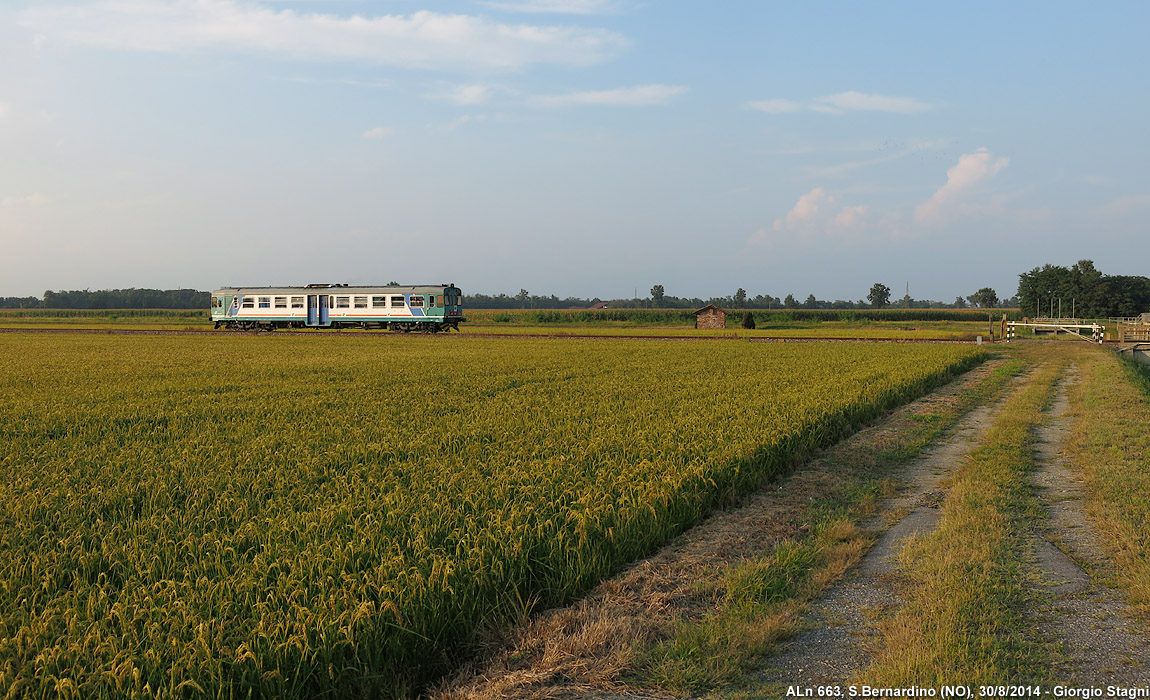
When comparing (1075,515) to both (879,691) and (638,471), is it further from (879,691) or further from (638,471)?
(879,691)

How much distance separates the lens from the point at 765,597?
5.48 m

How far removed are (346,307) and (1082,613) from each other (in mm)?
52503

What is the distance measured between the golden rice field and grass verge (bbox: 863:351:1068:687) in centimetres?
206

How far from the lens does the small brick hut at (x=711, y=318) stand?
77.3 m

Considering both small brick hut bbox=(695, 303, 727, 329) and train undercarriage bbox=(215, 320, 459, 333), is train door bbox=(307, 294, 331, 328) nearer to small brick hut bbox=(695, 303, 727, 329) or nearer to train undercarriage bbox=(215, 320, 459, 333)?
train undercarriage bbox=(215, 320, 459, 333)

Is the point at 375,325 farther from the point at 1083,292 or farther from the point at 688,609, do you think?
the point at 1083,292

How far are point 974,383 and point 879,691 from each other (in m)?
21.4

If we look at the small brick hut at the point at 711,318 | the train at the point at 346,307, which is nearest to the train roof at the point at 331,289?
the train at the point at 346,307

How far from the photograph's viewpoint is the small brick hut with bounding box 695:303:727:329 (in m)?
77.3

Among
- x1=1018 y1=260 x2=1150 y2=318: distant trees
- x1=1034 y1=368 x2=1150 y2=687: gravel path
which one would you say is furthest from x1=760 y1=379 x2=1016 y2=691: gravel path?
x1=1018 y1=260 x2=1150 y2=318: distant trees

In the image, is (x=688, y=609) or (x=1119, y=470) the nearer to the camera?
(x=688, y=609)

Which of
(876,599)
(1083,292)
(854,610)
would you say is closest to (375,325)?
(876,599)

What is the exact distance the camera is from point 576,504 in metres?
6.71

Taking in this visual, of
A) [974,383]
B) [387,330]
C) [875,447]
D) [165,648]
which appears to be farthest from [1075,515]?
[387,330]
